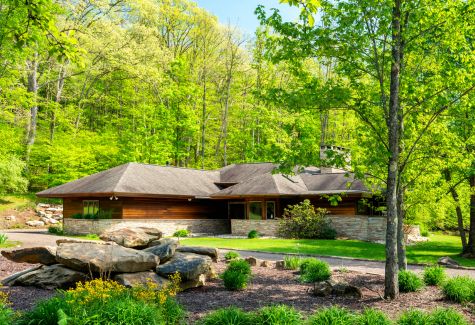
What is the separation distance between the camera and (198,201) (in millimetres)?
31281

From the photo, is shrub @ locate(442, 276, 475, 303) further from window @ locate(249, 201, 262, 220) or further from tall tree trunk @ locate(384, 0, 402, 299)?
window @ locate(249, 201, 262, 220)

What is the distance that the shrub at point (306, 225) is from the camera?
2600 centimetres

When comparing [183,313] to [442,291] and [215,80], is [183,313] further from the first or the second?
[215,80]

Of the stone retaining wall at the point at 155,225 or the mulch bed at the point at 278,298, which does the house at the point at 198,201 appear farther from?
the mulch bed at the point at 278,298

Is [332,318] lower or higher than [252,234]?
higher

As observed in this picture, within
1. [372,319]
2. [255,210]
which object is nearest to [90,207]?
[255,210]

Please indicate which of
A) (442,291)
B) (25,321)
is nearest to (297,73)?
(442,291)

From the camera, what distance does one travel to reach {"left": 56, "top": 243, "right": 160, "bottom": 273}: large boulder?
9.10 metres

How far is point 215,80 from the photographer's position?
1797 inches

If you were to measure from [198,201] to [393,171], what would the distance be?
22972 mm

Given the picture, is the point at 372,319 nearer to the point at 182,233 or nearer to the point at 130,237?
the point at 130,237

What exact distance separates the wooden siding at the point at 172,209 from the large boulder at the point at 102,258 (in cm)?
1717

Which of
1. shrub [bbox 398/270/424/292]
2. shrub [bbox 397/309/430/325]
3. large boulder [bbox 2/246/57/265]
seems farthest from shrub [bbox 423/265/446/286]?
large boulder [bbox 2/246/57/265]

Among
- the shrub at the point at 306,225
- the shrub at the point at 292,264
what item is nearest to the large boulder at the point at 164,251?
the shrub at the point at 292,264
